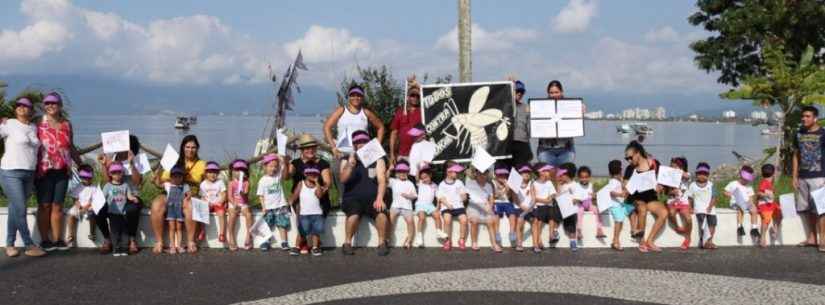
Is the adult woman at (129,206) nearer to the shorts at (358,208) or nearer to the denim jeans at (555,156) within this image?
the shorts at (358,208)

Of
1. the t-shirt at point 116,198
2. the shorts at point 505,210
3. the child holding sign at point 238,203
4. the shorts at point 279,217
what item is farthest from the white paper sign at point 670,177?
the t-shirt at point 116,198

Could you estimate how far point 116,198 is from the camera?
944cm

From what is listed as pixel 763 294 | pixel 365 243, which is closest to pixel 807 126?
pixel 763 294

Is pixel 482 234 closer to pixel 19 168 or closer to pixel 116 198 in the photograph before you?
pixel 116 198

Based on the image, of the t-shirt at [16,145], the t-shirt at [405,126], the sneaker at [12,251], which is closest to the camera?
the t-shirt at [16,145]

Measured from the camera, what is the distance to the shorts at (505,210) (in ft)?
32.4

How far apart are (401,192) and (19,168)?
3.99 m

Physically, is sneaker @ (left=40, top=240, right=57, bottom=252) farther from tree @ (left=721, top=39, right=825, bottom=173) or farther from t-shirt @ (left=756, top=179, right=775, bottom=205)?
tree @ (left=721, top=39, right=825, bottom=173)

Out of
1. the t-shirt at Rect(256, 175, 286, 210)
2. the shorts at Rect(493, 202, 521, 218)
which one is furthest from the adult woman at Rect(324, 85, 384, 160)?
the shorts at Rect(493, 202, 521, 218)

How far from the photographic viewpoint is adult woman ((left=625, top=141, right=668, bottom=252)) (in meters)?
9.85

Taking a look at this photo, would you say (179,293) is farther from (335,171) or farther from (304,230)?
(335,171)

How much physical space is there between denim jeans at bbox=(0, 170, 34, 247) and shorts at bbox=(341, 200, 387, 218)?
3.29 meters

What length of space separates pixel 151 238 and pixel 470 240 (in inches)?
141

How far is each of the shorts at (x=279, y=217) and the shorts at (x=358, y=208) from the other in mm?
637
